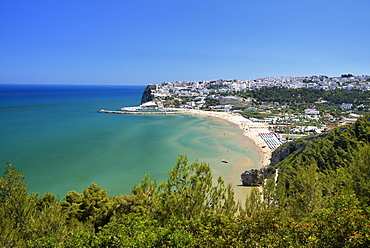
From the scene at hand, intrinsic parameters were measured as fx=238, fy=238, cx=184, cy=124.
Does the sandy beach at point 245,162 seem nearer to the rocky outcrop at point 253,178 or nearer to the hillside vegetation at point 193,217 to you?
the rocky outcrop at point 253,178

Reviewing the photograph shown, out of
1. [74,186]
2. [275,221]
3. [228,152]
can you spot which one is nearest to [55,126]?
[74,186]

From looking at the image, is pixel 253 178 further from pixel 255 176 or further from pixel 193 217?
pixel 193 217

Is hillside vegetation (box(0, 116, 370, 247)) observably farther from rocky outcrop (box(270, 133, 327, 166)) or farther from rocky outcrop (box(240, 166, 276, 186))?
rocky outcrop (box(270, 133, 327, 166))

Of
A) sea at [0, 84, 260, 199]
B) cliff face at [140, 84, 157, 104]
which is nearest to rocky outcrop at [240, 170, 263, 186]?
sea at [0, 84, 260, 199]

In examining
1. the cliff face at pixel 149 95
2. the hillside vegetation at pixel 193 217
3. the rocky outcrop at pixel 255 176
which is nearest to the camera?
the hillside vegetation at pixel 193 217

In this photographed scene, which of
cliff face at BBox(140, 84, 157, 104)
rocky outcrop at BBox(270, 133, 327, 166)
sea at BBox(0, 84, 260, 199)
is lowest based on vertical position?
sea at BBox(0, 84, 260, 199)

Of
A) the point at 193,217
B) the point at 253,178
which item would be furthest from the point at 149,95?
the point at 193,217

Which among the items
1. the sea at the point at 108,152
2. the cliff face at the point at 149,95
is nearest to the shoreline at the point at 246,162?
the sea at the point at 108,152

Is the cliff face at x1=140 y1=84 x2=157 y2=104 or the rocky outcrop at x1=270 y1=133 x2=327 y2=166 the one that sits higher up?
the cliff face at x1=140 y1=84 x2=157 y2=104
